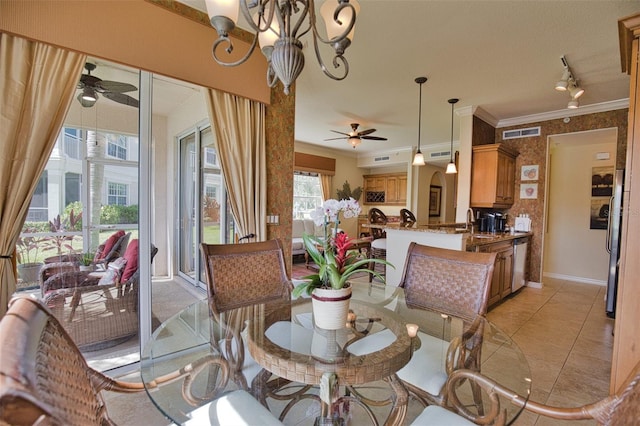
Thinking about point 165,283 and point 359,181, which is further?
point 359,181

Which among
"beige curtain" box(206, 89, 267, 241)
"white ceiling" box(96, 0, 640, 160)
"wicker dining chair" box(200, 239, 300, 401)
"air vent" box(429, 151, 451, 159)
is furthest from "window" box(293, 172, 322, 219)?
"wicker dining chair" box(200, 239, 300, 401)

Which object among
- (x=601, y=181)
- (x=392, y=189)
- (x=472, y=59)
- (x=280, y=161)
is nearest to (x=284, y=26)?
(x=280, y=161)

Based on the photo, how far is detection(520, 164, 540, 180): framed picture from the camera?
4.91m

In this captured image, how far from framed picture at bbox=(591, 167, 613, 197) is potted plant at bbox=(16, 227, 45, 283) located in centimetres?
754

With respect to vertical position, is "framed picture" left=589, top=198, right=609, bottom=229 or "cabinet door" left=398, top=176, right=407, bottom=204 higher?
"cabinet door" left=398, top=176, right=407, bottom=204

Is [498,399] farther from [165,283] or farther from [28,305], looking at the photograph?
[165,283]

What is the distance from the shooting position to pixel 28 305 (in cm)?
77

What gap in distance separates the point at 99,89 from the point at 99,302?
1.65m

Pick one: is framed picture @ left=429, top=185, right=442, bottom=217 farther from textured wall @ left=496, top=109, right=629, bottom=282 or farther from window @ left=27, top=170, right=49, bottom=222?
window @ left=27, top=170, right=49, bottom=222

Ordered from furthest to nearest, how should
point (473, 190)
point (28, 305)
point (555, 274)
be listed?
point (555, 274)
point (473, 190)
point (28, 305)

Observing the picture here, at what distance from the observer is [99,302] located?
7.66 feet

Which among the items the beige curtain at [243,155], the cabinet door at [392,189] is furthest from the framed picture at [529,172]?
the beige curtain at [243,155]

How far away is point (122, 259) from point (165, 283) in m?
0.66

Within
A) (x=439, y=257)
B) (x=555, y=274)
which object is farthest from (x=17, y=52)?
(x=555, y=274)
